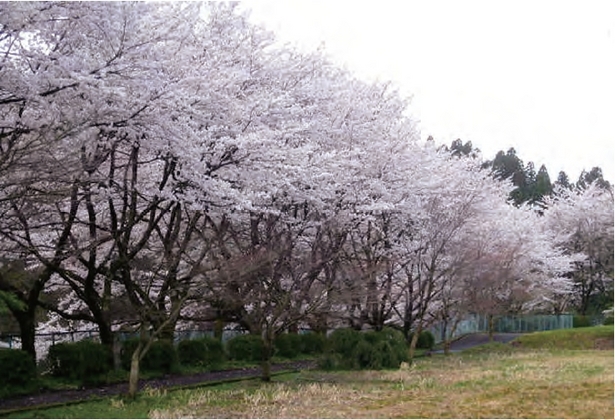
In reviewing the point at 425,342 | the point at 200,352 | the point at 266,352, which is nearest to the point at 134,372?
the point at 266,352

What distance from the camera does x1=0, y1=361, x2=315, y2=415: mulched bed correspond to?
36.8 feet

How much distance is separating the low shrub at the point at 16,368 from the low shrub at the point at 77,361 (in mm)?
982

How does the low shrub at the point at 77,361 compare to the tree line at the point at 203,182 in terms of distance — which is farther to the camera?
the low shrub at the point at 77,361

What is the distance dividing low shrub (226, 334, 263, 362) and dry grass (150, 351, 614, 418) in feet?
11.6

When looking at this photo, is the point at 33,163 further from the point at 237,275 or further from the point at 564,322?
the point at 564,322

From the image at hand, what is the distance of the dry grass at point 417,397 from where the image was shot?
367 inches

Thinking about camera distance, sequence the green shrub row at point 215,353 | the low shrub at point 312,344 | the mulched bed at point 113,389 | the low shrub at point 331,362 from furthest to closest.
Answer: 1. the low shrub at point 312,344
2. the low shrub at point 331,362
3. the green shrub row at point 215,353
4. the mulched bed at point 113,389

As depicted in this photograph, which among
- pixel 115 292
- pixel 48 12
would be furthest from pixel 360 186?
pixel 48 12

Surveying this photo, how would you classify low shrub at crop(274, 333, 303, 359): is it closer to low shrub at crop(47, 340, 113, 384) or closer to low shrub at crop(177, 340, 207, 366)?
low shrub at crop(177, 340, 207, 366)

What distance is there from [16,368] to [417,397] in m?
6.92

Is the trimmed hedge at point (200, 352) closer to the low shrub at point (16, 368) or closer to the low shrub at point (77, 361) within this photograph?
the low shrub at point (77, 361)

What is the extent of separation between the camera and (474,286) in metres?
25.0

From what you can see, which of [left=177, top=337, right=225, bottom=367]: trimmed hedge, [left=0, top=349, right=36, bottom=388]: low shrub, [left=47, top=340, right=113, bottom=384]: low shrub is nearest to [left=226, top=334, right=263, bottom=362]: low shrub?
[left=177, top=337, right=225, bottom=367]: trimmed hedge

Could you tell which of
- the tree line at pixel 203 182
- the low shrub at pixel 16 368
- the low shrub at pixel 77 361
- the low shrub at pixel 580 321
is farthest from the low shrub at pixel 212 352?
the low shrub at pixel 580 321
